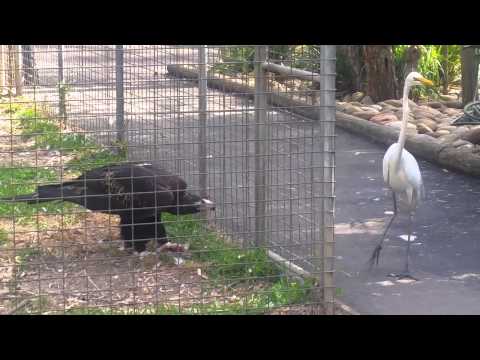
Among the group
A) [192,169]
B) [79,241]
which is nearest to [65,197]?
[79,241]

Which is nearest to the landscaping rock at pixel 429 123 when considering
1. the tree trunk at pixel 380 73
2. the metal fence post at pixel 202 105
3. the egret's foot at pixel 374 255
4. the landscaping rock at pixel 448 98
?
the landscaping rock at pixel 448 98

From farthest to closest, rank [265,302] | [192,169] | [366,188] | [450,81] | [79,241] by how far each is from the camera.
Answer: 1. [450,81]
2. [366,188]
3. [192,169]
4. [79,241]
5. [265,302]

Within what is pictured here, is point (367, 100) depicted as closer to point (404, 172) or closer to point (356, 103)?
point (356, 103)

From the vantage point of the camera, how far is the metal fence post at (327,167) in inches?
209

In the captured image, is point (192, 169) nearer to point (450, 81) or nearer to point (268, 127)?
point (268, 127)

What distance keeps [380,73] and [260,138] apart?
27.0 ft

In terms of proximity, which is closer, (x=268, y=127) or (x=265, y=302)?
(x=265, y=302)

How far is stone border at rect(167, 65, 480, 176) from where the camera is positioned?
6074 mm

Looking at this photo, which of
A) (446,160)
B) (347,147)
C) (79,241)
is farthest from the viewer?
(347,147)

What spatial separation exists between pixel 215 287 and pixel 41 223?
6.87 ft

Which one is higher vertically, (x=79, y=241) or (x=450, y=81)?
(x=450, y=81)

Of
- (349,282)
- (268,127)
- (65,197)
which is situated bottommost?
(349,282)

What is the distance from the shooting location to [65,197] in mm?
5797

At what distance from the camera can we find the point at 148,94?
8195mm
